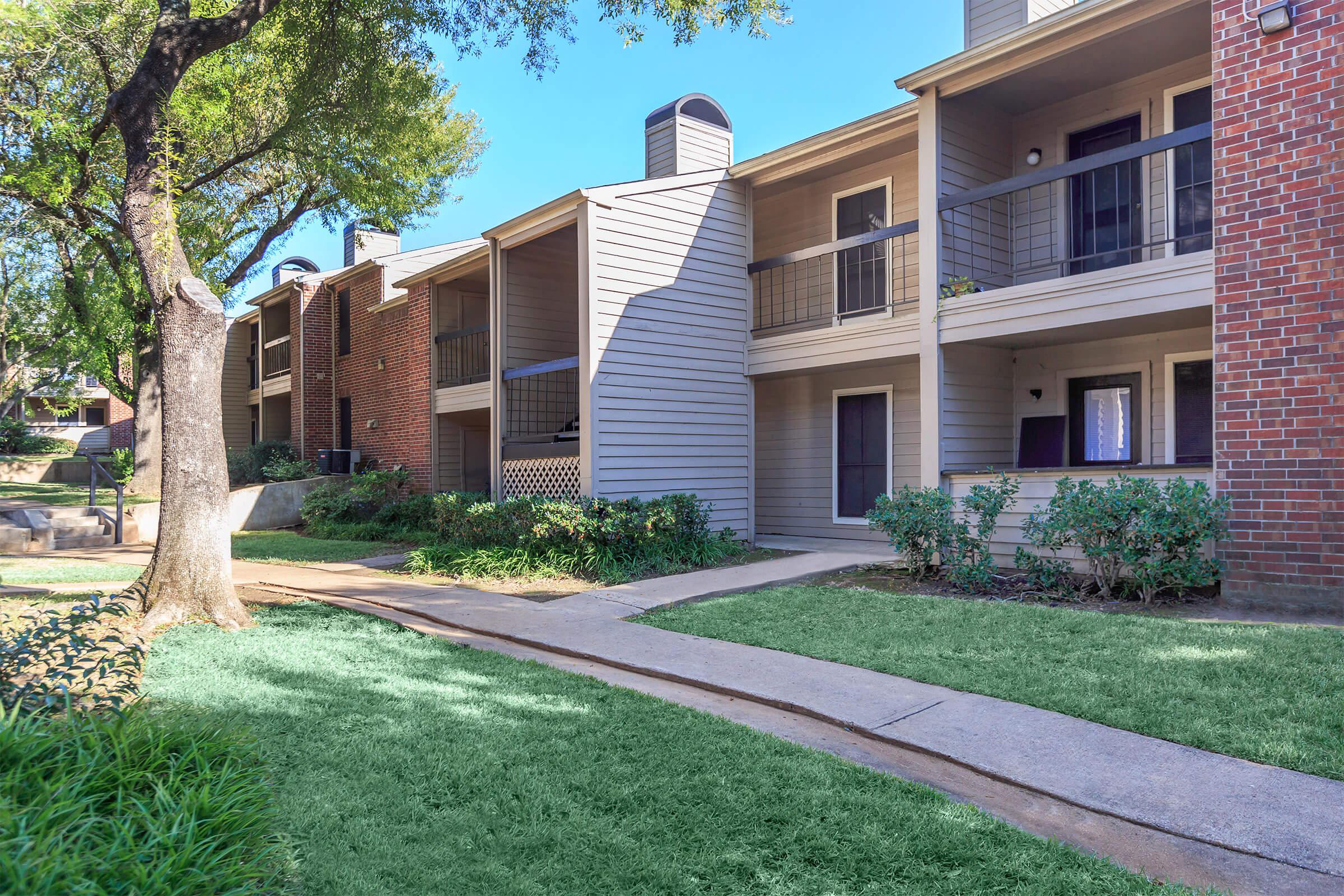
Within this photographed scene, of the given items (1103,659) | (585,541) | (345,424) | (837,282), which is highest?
(837,282)

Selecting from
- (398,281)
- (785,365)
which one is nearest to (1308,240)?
(785,365)

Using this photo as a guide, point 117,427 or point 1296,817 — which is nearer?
point 1296,817

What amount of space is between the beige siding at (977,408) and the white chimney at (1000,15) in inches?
144

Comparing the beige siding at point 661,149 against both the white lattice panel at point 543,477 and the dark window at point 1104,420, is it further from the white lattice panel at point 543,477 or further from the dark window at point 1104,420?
the dark window at point 1104,420

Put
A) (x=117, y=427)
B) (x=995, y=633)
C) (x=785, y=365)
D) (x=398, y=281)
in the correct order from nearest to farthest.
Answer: (x=995, y=633) → (x=785, y=365) → (x=398, y=281) → (x=117, y=427)

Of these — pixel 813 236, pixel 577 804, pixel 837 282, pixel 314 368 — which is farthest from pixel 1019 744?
pixel 314 368

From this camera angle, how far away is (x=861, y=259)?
39.2ft

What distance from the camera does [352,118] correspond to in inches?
425

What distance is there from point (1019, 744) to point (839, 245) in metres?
7.67

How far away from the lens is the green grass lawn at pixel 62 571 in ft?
30.9

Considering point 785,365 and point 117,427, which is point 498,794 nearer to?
point 785,365

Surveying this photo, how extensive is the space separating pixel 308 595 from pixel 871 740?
647 cm

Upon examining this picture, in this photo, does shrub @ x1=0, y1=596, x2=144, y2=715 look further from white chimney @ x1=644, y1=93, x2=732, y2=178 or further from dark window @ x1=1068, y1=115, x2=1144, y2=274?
white chimney @ x1=644, y1=93, x2=732, y2=178

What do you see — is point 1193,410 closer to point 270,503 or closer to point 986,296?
point 986,296
